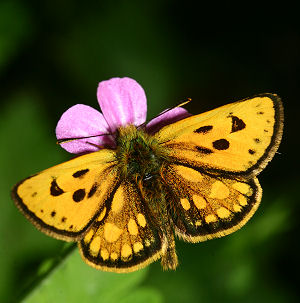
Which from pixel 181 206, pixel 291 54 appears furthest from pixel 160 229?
pixel 291 54

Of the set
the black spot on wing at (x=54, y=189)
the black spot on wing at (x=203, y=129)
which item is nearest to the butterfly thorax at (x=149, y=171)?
the black spot on wing at (x=203, y=129)

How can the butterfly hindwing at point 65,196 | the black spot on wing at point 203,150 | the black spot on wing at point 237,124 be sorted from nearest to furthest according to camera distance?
the butterfly hindwing at point 65,196 < the black spot on wing at point 237,124 < the black spot on wing at point 203,150

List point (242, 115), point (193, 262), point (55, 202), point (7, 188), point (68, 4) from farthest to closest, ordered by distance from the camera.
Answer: point (68, 4) < point (7, 188) < point (193, 262) < point (242, 115) < point (55, 202)

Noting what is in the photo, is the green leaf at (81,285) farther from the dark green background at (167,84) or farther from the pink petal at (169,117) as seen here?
the dark green background at (167,84)

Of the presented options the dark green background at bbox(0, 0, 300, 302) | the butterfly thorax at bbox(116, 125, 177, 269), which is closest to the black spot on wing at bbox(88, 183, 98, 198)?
the butterfly thorax at bbox(116, 125, 177, 269)

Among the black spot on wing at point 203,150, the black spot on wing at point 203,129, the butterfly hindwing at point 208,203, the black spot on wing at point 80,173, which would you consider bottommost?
the butterfly hindwing at point 208,203

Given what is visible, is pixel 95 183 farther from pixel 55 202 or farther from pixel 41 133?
pixel 41 133

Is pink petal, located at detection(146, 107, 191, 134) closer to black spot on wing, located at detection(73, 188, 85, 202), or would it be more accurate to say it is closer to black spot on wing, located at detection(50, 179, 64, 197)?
black spot on wing, located at detection(73, 188, 85, 202)
